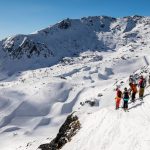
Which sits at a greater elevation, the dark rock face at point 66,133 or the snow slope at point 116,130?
the snow slope at point 116,130

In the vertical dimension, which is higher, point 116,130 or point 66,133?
point 116,130

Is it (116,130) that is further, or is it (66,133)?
(66,133)

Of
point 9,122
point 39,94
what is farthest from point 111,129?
point 39,94

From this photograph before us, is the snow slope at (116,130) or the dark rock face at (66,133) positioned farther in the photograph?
the dark rock face at (66,133)

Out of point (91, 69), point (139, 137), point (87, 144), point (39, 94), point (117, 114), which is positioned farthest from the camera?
point (91, 69)

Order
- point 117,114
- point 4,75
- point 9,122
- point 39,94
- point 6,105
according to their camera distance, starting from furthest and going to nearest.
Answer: point 4,75 < point 39,94 < point 6,105 < point 9,122 < point 117,114

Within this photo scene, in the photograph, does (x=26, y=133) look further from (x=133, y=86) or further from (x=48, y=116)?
(x=133, y=86)

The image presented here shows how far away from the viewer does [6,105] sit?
105562 millimetres

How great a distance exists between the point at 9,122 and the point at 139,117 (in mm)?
71347

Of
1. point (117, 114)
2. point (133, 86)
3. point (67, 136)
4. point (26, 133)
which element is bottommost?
point (26, 133)

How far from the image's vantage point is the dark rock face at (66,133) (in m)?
32.8

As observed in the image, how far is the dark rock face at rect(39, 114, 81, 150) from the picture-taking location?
32.8 metres

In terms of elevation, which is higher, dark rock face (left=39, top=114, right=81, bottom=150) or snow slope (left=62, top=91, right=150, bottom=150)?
snow slope (left=62, top=91, right=150, bottom=150)

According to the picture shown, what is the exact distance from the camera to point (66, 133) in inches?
1330
